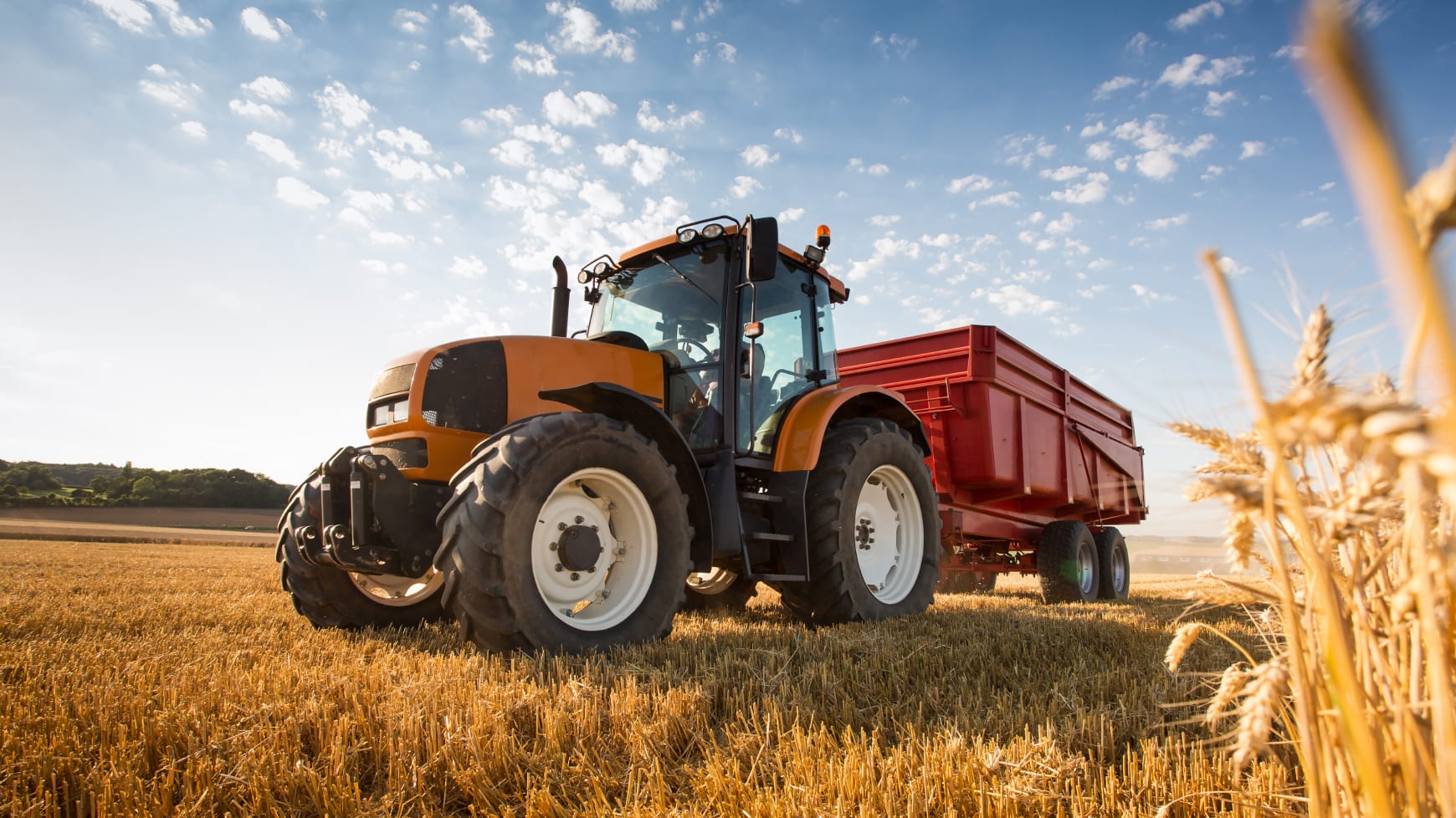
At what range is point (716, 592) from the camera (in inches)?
235

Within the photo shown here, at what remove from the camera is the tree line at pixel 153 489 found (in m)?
37.7

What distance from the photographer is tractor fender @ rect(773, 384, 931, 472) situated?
190 inches

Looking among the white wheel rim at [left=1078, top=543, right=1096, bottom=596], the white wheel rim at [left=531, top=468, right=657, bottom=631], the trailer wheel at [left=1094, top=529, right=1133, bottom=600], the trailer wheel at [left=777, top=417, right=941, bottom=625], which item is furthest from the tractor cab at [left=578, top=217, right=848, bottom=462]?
the trailer wheel at [left=1094, top=529, right=1133, bottom=600]

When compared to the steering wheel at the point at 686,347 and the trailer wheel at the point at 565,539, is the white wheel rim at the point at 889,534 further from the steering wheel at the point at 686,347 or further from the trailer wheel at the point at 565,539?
the trailer wheel at the point at 565,539

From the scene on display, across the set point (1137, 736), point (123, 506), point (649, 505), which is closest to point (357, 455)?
point (649, 505)

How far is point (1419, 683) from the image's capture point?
991 mm

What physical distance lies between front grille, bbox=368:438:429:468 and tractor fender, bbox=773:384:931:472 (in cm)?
206

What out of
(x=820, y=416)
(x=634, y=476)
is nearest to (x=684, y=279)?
(x=820, y=416)

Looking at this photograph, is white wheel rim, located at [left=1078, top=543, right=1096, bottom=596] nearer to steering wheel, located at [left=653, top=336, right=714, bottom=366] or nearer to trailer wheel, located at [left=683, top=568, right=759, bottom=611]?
trailer wheel, located at [left=683, top=568, right=759, bottom=611]

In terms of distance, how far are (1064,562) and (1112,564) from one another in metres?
1.69

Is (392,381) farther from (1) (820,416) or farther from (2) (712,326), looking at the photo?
(1) (820,416)

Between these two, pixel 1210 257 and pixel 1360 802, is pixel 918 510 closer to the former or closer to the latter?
pixel 1360 802

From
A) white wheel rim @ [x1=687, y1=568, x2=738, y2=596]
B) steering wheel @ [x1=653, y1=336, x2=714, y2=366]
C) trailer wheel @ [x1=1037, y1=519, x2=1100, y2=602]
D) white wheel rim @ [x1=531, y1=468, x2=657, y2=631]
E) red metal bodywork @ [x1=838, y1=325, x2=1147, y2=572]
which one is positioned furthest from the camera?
trailer wheel @ [x1=1037, y1=519, x2=1100, y2=602]

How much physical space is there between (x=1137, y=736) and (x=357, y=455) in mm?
3316
